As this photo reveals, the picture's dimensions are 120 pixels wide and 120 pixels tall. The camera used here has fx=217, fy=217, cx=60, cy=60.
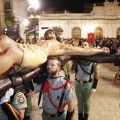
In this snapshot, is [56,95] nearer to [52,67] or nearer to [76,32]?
[52,67]

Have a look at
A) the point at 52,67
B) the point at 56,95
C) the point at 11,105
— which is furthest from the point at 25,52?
the point at 56,95

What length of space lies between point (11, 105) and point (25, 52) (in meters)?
1.02

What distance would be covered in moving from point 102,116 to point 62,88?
2.66m

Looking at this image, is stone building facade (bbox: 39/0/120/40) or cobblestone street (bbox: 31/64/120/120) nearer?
cobblestone street (bbox: 31/64/120/120)

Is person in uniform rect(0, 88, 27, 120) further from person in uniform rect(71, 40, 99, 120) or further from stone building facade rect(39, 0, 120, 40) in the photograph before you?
Result: stone building facade rect(39, 0, 120, 40)

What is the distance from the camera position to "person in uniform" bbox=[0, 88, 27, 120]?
2647 mm

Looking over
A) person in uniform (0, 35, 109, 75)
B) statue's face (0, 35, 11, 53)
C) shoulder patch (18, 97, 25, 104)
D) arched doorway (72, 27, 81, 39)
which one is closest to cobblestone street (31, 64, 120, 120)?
shoulder patch (18, 97, 25, 104)

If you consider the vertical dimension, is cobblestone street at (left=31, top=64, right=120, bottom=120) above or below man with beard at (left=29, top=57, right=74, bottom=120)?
below

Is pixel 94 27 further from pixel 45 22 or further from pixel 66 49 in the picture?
pixel 66 49

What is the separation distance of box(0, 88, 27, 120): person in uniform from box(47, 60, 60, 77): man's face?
517 millimetres

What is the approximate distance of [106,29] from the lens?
4428cm

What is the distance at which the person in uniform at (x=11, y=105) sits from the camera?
2.65 m

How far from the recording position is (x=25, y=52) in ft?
6.45

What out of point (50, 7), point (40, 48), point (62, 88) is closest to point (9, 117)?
point (62, 88)
